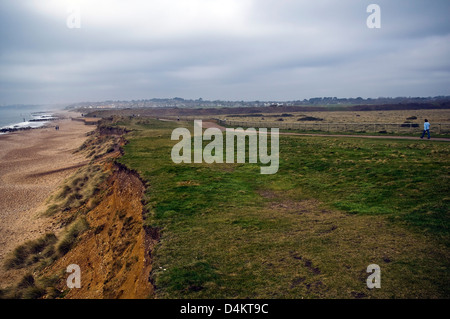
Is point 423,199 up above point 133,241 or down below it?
above

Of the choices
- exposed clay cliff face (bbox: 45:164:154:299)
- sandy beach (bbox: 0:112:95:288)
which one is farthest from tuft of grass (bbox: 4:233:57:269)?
exposed clay cliff face (bbox: 45:164:154:299)

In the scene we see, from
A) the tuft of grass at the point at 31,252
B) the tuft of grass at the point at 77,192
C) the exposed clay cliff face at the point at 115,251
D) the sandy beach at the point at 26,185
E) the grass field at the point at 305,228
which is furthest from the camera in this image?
the tuft of grass at the point at 77,192

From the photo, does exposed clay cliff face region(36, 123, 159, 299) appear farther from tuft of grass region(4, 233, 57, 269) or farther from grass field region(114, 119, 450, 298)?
tuft of grass region(4, 233, 57, 269)

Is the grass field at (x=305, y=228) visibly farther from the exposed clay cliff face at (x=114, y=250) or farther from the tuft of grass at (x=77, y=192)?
the tuft of grass at (x=77, y=192)

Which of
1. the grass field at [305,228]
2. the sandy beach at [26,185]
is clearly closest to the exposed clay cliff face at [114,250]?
the grass field at [305,228]

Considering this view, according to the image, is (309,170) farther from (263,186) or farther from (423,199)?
(423,199)

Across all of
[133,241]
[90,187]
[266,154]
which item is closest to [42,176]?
[90,187]
